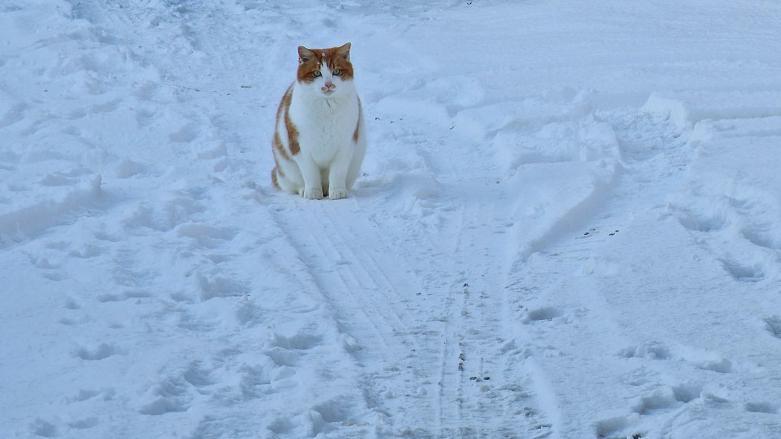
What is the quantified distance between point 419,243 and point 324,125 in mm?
1324

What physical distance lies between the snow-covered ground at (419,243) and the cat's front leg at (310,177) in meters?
0.17

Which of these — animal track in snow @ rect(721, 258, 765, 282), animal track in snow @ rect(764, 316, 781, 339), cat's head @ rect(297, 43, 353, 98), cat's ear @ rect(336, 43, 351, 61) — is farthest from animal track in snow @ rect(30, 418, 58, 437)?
cat's ear @ rect(336, 43, 351, 61)

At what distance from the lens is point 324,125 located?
712 cm

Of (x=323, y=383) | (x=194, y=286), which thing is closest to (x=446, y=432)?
(x=323, y=383)

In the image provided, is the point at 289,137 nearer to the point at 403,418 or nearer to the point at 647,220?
the point at 647,220

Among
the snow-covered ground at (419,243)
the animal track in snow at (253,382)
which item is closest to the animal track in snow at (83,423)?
the snow-covered ground at (419,243)

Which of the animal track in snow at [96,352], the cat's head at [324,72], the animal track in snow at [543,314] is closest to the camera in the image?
the animal track in snow at [96,352]

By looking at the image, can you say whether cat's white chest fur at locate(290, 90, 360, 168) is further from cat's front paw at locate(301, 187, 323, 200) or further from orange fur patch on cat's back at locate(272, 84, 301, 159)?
cat's front paw at locate(301, 187, 323, 200)

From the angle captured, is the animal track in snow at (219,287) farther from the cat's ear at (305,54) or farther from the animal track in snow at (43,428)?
the cat's ear at (305,54)

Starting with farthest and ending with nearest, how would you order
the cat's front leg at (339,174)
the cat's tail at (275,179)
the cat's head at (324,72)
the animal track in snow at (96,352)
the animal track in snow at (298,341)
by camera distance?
the cat's tail at (275,179)
the cat's front leg at (339,174)
the cat's head at (324,72)
the animal track in snow at (298,341)
the animal track in snow at (96,352)

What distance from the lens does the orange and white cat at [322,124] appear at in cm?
709

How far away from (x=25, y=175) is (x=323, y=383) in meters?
3.75

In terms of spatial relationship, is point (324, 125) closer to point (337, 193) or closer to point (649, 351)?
point (337, 193)

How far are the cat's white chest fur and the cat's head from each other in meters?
0.07
